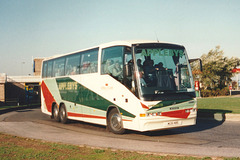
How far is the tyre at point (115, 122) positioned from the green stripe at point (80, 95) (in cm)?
34

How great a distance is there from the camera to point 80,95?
14.5m

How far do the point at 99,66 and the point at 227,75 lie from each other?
1536 inches

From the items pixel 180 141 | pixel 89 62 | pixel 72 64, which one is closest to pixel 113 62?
pixel 89 62

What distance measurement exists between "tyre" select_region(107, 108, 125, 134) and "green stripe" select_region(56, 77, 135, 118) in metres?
0.34

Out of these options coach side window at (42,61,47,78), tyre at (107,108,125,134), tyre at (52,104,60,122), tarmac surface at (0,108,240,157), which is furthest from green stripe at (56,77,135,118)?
coach side window at (42,61,47,78)

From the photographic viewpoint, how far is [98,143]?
9.41 metres

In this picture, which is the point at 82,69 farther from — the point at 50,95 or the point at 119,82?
the point at 50,95

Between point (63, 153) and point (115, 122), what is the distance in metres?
4.32

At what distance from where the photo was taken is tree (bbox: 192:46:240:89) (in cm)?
4634

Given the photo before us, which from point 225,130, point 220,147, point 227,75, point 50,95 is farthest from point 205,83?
point 220,147

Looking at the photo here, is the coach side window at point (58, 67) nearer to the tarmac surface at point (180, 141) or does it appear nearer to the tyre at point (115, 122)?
the tyre at point (115, 122)

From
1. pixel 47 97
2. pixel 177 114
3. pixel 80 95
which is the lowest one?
pixel 177 114

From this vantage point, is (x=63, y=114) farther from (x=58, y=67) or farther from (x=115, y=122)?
(x=115, y=122)

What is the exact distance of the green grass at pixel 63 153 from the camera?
682cm
